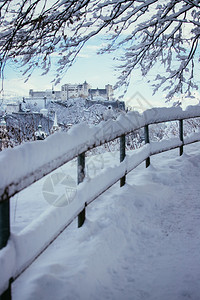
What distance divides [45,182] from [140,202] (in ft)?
6.89

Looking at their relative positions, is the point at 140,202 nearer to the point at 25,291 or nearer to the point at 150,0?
the point at 25,291

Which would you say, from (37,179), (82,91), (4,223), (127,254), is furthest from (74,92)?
(4,223)

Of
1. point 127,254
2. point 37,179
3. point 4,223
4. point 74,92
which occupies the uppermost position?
point 74,92

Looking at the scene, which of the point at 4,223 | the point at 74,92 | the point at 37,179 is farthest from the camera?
the point at 74,92

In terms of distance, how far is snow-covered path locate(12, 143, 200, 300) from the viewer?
229cm

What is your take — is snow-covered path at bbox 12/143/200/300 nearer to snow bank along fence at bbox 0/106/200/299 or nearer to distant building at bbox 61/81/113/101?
snow bank along fence at bbox 0/106/200/299

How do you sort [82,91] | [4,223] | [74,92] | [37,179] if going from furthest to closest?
[74,92], [82,91], [37,179], [4,223]

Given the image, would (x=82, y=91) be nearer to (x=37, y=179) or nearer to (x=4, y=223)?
(x=37, y=179)

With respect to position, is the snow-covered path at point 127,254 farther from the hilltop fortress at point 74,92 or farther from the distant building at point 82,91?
the hilltop fortress at point 74,92

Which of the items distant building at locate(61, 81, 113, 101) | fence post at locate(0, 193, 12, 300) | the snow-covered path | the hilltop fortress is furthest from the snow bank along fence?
the hilltop fortress

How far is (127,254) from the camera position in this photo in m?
2.93

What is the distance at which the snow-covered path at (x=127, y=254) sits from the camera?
Answer: 2.29m

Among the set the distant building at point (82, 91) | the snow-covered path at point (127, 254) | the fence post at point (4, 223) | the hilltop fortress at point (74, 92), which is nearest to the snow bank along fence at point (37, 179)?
the fence post at point (4, 223)

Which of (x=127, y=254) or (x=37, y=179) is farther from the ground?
(x=37, y=179)
